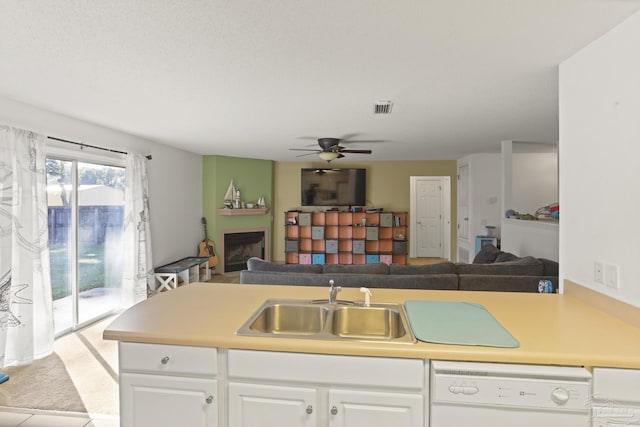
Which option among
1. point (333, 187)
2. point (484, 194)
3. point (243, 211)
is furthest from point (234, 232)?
point (484, 194)

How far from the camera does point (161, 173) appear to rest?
526cm

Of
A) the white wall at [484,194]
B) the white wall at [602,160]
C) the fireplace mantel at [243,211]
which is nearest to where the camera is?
the white wall at [602,160]

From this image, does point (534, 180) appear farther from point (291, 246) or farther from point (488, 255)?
point (291, 246)

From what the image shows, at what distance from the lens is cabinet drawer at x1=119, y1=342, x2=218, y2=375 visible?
137 cm

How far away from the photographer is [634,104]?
152cm

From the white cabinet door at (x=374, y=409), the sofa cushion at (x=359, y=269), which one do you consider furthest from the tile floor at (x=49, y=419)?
the sofa cushion at (x=359, y=269)

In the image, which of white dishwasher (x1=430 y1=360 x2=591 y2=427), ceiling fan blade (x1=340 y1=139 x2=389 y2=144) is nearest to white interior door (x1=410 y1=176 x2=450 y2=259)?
ceiling fan blade (x1=340 y1=139 x2=389 y2=144)

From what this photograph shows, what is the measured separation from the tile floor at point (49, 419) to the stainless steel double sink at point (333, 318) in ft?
4.47

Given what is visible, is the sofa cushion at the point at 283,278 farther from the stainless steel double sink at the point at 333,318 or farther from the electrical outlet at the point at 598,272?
the electrical outlet at the point at 598,272

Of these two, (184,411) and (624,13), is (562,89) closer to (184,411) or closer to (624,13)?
(624,13)

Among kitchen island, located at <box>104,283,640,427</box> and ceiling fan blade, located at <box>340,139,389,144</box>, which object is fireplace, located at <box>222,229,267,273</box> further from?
kitchen island, located at <box>104,283,640,427</box>

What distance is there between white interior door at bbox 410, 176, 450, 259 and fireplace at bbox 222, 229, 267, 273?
3.37 m

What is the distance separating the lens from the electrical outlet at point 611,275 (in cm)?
160

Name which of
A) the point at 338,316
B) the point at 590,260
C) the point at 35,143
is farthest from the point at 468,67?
the point at 35,143
